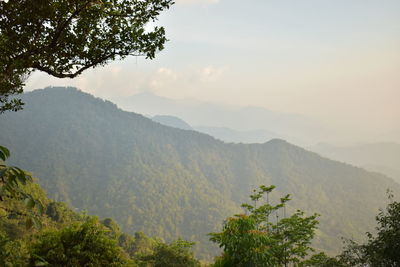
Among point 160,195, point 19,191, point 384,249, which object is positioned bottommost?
point 384,249

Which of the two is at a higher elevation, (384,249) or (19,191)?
(19,191)

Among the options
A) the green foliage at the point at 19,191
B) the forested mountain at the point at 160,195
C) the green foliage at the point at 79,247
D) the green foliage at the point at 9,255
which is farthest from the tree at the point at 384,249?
the forested mountain at the point at 160,195

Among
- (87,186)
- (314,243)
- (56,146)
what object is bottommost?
(314,243)

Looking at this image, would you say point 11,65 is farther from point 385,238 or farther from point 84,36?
point 385,238

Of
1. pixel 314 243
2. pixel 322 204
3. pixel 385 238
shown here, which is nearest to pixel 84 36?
pixel 385 238

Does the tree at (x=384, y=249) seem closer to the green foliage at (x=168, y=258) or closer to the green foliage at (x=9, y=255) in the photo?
the green foliage at (x=168, y=258)

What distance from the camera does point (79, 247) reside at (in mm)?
5477

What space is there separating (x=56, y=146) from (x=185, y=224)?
113 m

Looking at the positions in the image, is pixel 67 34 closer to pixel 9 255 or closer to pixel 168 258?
pixel 9 255

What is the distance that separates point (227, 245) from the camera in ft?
21.8

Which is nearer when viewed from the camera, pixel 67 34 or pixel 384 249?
pixel 67 34

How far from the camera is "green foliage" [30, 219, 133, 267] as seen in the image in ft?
17.6

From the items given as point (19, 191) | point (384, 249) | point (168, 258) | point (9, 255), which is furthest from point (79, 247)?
point (168, 258)

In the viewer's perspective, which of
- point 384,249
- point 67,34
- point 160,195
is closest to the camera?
point 67,34
